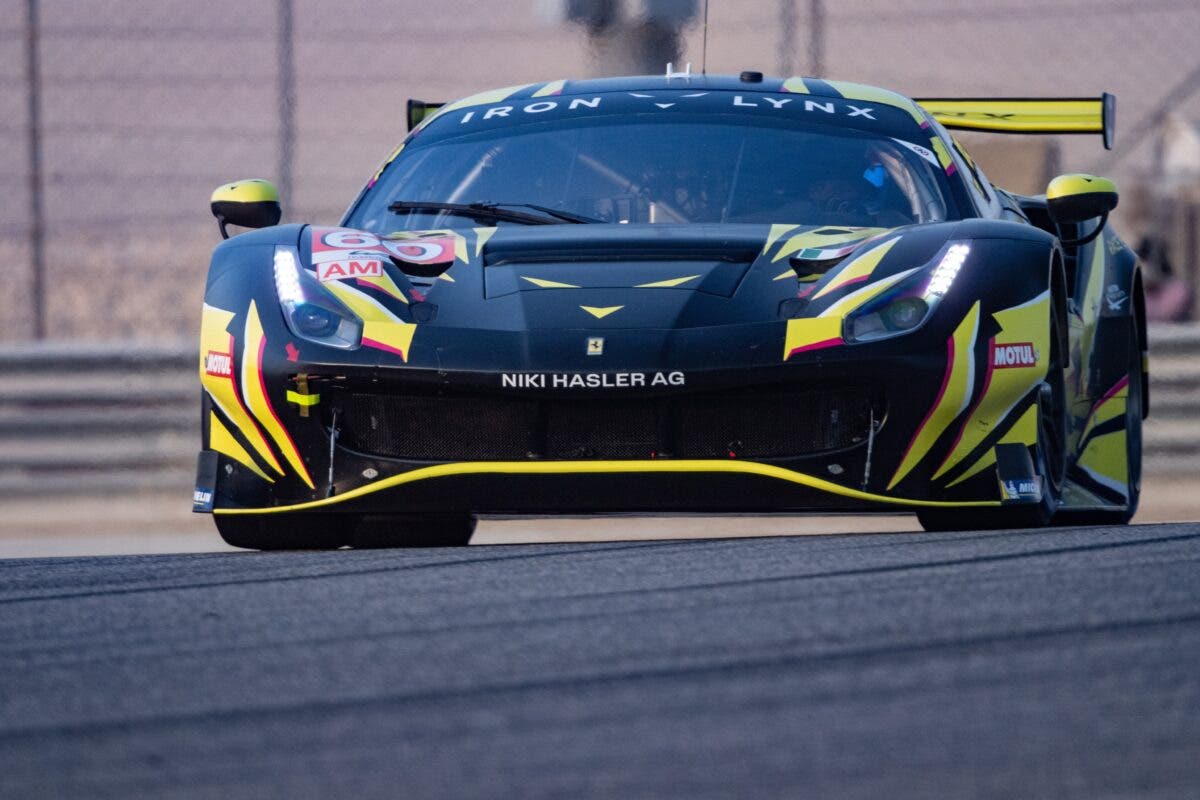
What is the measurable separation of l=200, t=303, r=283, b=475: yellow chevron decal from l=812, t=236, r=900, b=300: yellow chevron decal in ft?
4.06

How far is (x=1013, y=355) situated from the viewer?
4.69 m

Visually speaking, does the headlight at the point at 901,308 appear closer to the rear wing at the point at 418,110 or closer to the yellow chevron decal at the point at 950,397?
the yellow chevron decal at the point at 950,397

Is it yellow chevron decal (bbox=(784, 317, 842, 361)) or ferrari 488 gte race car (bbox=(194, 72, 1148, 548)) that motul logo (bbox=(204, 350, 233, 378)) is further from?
yellow chevron decal (bbox=(784, 317, 842, 361))

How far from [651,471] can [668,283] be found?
43 centimetres

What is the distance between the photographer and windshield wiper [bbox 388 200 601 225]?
551 centimetres

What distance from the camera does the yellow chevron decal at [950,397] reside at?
4.61 metres

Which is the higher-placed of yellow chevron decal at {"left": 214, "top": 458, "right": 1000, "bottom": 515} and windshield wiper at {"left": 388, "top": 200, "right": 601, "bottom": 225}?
windshield wiper at {"left": 388, "top": 200, "right": 601, "bottom": 225}

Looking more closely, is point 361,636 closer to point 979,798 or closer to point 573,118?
point 979,798

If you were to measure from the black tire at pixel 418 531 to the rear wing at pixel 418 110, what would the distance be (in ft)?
5.79

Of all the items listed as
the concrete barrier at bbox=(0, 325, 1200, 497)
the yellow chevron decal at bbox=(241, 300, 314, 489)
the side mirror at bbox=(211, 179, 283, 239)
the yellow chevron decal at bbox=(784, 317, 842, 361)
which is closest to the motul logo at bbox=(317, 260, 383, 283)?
the yellow chevron decal at bbox=(241, 300, 314, 489)

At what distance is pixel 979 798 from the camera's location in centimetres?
228

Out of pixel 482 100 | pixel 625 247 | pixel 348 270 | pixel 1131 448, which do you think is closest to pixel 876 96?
pixel 482 100

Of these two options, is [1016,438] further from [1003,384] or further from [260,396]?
[260,396]

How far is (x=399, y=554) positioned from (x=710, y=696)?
1913 mm
